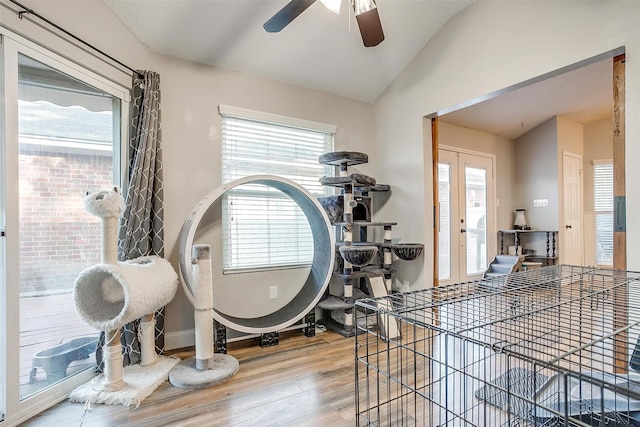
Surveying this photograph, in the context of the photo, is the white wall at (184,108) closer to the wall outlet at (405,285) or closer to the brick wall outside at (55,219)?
the brick wall outside at (55,219)

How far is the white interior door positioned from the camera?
17.5 ft

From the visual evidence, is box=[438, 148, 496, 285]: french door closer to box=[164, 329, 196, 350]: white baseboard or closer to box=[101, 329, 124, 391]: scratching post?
box=[164, 329, 196, 350]: white baseboard

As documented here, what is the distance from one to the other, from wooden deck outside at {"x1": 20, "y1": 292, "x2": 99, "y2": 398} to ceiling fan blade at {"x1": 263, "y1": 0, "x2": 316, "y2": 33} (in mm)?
2050

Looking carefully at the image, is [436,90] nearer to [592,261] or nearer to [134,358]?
[134,358]

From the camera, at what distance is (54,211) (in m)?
1.94

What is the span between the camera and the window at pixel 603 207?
226 inches

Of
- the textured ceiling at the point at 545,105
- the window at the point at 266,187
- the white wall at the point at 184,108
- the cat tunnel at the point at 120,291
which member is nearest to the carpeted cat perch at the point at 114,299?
the cat tunnel at the point at 120,291

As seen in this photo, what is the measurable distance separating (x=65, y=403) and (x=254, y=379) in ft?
3.51

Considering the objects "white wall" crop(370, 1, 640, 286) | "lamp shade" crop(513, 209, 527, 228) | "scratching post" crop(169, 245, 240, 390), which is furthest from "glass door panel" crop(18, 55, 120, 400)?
"lamp shade" crop(513, 209, 527, 228)

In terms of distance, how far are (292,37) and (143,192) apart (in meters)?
1.74

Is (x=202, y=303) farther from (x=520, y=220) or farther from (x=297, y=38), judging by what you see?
(x=520, y=220)

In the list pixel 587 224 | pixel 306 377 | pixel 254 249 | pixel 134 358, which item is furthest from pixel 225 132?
pixel 587 224

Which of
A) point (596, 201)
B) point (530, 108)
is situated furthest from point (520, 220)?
point (530, 108)

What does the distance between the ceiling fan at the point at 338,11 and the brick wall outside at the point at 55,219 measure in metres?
1.50
